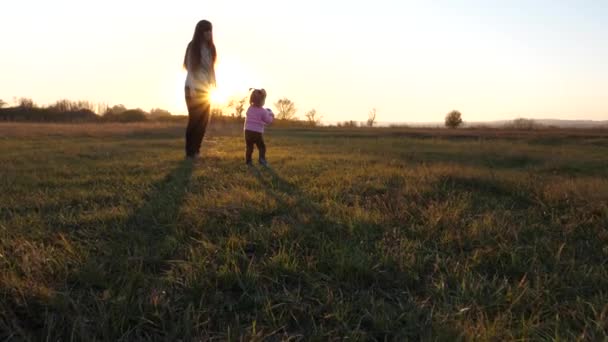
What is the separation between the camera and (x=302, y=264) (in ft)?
6.53

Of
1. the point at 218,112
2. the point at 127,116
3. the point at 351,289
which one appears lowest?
the point at 351,289

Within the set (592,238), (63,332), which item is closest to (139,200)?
(63,332)

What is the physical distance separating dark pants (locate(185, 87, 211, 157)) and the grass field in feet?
8.79

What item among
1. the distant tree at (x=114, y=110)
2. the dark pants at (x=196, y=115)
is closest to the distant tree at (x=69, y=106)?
the distant tree at (x=114, y=110)

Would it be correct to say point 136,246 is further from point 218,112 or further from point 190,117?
point 218,112

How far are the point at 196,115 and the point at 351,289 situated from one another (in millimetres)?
5126

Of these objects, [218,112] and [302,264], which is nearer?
[302,264]

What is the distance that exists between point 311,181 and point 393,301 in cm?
270

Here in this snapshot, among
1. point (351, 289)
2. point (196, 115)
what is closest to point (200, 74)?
point (196, 115)

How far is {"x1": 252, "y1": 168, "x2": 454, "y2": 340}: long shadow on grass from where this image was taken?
1.48m

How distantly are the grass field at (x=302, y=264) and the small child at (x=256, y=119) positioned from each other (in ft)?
8.36

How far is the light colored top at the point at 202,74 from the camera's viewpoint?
610cm

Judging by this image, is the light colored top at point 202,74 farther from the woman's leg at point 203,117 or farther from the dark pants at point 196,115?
the woman's leg at point 203,117

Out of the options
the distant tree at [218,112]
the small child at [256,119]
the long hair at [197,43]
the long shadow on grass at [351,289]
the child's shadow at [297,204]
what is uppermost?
the distant tree at [218,112]
